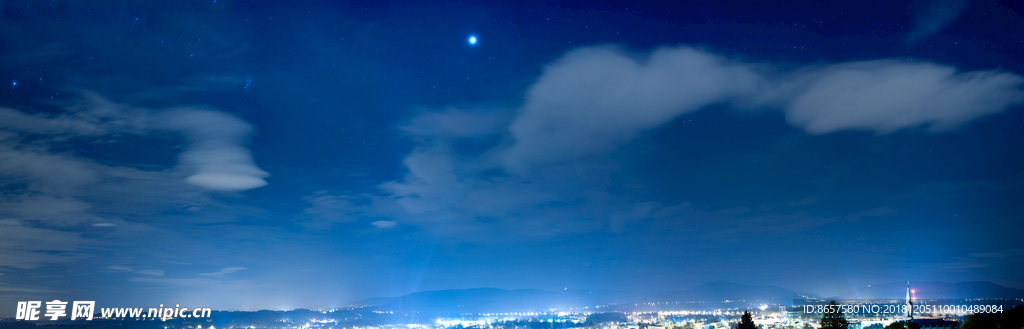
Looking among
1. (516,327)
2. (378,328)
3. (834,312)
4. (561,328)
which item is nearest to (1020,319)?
(834,312)

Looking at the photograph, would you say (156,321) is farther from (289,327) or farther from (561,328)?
(561,328)

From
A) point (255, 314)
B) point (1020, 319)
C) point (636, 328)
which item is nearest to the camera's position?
point (1020, 319)

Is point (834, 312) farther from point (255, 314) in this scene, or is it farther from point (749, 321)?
point (255, 314)

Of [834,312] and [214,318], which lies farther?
[214,318]

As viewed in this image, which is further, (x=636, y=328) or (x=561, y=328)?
(x=561, y=328)

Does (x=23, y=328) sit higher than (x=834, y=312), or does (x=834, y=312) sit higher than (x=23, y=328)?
(x=834, y=312)

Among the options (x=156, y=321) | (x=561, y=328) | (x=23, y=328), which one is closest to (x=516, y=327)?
(x=561, y=328)

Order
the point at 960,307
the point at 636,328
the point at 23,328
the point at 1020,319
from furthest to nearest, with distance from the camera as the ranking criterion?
1. the point at 960,307
2. the point at 636,328
3. the point at 23,328
4. the point at 1020,319

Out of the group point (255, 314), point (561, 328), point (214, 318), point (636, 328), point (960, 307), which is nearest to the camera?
point (636, 328)

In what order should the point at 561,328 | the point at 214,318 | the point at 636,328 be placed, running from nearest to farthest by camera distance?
the point at 636,328
the point at 561,328
the point at 214,318
